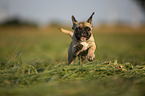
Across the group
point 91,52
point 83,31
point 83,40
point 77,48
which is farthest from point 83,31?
point 91,52

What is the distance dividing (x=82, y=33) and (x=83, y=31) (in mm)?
42

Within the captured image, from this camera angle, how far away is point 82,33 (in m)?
2.93

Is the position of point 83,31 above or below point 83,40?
above

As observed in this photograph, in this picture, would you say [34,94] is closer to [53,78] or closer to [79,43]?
[53,78]

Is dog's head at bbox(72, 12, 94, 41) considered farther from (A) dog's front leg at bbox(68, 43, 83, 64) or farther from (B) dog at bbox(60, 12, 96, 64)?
(A) dog's front leg at bbox(68, 43, 83, 64)

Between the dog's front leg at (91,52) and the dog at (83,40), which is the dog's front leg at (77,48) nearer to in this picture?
the dog at (83,40)

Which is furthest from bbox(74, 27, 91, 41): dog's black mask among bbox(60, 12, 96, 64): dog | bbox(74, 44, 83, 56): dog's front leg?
bbox(74, 44, 83, 56): dog's front leg

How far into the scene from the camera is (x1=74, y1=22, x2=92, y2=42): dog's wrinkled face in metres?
2.94

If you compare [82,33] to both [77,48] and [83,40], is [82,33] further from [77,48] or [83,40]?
[77,48]

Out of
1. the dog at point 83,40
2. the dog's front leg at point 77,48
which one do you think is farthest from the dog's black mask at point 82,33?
the dog's front leg at point 77,48

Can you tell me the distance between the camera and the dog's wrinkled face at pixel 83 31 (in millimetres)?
2936

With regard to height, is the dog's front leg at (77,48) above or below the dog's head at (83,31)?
below

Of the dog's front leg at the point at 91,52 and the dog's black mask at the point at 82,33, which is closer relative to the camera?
the dog's black mask at the point at 82,33

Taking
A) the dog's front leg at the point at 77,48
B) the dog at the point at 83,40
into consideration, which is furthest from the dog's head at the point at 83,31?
the dog's front leg at the point at 77,48
